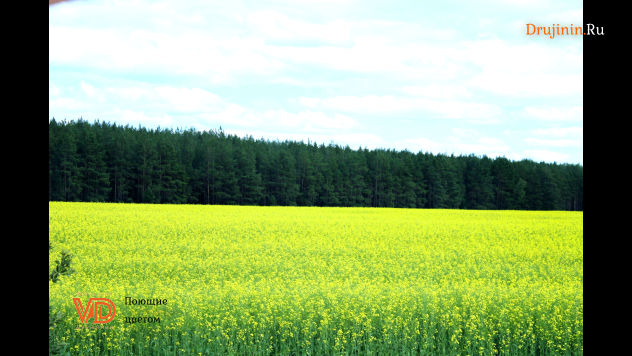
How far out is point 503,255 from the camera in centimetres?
1252

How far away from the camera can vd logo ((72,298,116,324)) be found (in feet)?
20.2

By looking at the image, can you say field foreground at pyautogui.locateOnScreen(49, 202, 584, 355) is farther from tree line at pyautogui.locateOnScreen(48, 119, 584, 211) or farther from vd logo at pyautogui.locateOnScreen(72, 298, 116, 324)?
tree line at pyautogui.locateOnScreen(48, 119, 584, 211)

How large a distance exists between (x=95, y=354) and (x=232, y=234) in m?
10.4

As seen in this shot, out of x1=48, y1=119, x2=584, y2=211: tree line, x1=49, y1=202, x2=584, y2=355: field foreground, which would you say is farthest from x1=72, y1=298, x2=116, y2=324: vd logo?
x1=48, y1=119, x2=584, y2=211: tree line

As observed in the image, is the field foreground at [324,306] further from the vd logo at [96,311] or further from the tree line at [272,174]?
the tree line at [272,174]

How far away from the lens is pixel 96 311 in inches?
247

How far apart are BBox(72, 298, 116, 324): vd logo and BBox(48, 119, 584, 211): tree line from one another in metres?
28.2

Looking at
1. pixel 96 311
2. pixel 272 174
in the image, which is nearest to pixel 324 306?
pixel 96 311

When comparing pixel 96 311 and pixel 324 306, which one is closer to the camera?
pixel 96 311

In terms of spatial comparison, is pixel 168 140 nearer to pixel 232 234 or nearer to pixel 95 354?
pixel 232 234

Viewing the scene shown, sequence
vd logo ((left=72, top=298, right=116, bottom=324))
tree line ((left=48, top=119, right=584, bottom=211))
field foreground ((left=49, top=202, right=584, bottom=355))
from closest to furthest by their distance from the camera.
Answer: field foreground ((left=49, top=202, right=584, bottom=355)) < vd logo ((left=72, top=298, right=116, bottom=324)) < tree line ((left=48, top=119, right=584, bottom=211))

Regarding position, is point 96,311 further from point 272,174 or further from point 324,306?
point 272,174

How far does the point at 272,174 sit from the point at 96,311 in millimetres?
35362
